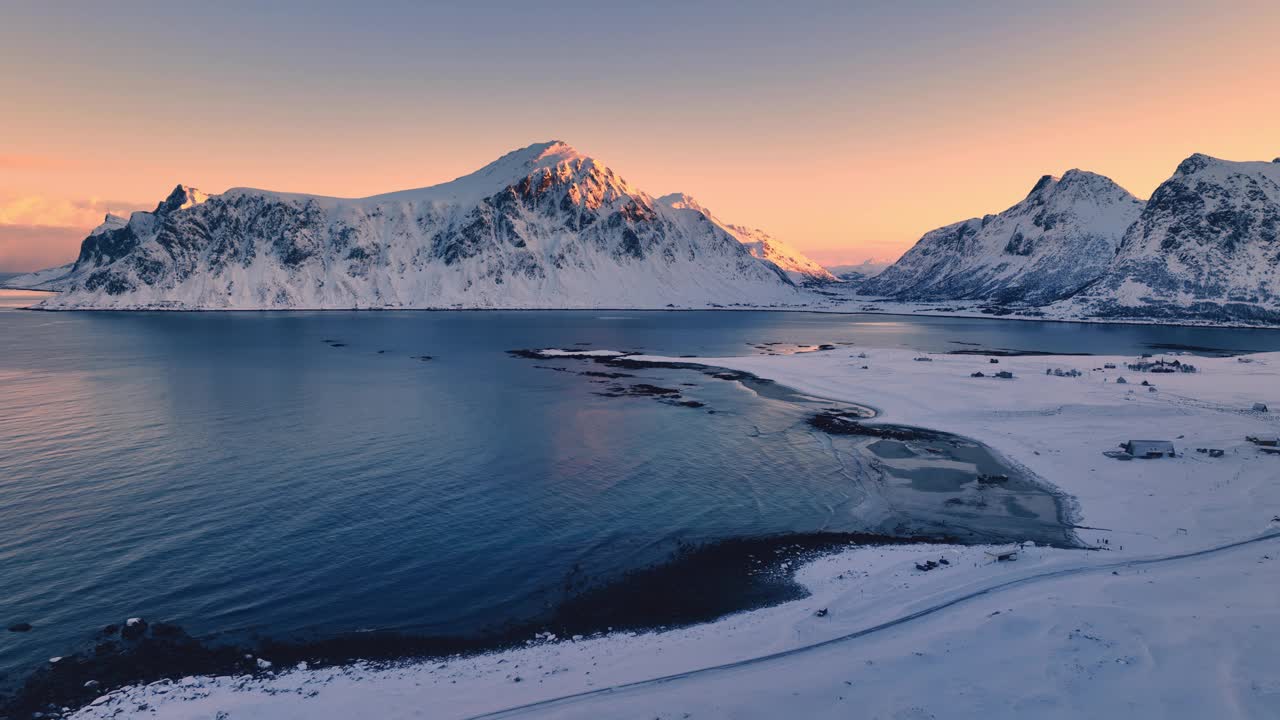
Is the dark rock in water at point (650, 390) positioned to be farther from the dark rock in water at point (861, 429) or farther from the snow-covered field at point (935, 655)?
the snow-covered field at point (935, 655)

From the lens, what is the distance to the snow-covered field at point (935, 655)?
19.5m

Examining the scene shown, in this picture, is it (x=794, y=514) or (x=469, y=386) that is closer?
(x=794, y=514)

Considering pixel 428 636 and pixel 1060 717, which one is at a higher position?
pixel 1060 717

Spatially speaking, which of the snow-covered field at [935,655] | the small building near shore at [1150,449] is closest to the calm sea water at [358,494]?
the snow-covered field at [935,655]

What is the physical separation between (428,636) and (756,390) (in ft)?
223

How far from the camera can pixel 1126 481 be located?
43.0 metres

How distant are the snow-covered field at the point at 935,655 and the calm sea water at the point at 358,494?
15.8ft

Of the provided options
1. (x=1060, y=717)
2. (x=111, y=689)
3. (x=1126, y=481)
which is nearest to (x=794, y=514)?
(x=1060, y=717)

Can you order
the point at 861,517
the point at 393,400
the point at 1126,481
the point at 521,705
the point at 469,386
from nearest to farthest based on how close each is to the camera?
the point at 521,705, the point at 861,517, the point at 1126,481, the point at 393,400, the point at 469,386

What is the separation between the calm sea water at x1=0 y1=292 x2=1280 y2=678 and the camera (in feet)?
92.2

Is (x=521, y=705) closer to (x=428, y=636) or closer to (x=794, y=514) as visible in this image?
(x=428, y=636)

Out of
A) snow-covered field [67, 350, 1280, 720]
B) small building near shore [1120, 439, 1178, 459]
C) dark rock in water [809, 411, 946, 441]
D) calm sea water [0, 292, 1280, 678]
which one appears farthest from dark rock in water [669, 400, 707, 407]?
snow-covered field [67, 350, 1280, 720]

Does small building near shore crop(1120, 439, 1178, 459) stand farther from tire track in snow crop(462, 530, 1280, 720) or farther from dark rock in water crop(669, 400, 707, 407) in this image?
dark rock in water crop(669, 400, 707, 407)

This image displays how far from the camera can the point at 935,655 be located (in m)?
22.2
